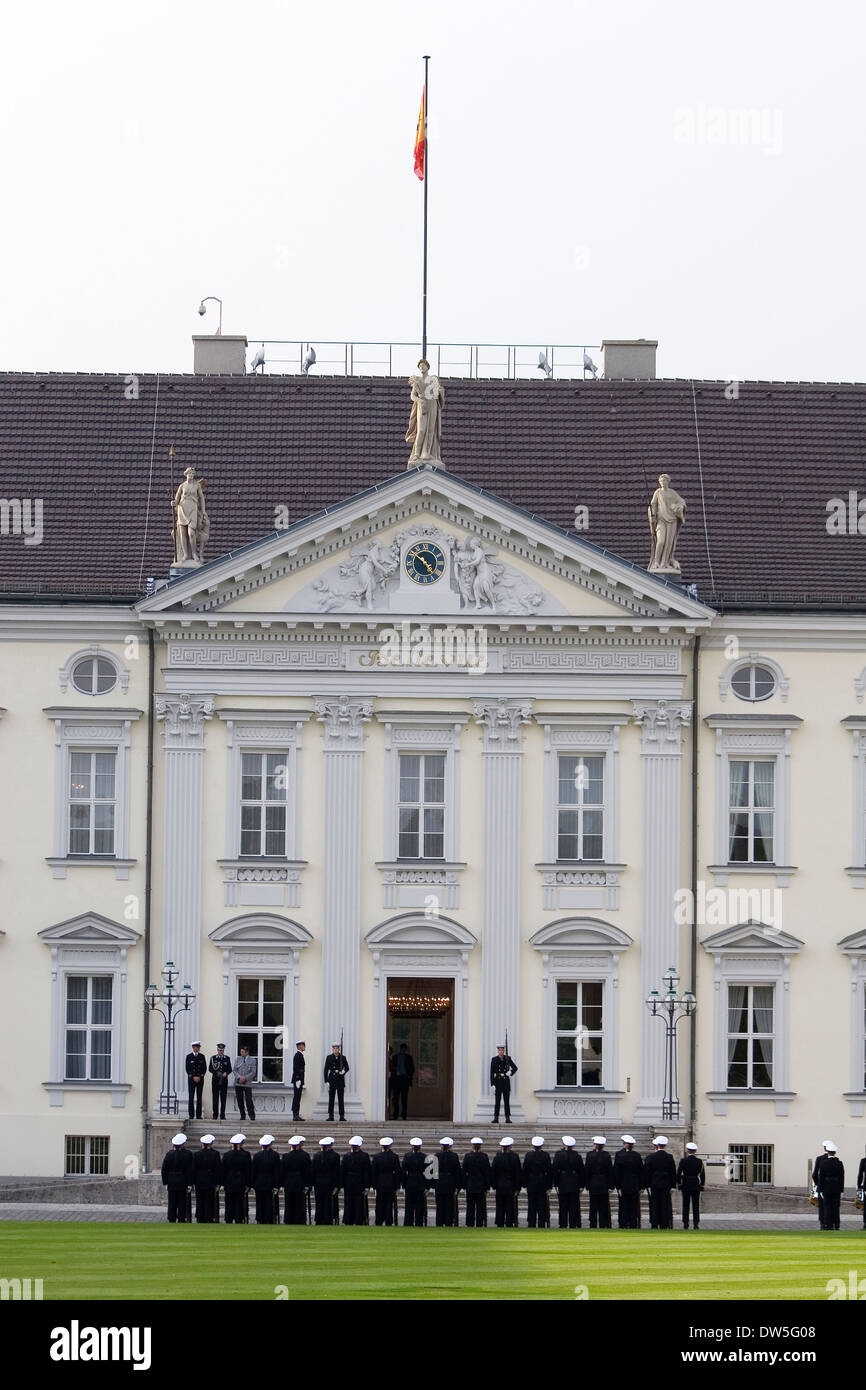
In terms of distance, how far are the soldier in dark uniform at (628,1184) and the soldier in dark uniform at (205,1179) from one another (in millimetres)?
5954

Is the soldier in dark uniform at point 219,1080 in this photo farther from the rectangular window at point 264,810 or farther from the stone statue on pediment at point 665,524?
the stone statue on pediment at point 665,524

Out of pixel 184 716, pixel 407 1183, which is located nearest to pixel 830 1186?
pixel 407 1183

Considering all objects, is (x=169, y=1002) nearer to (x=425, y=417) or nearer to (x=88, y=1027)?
(x=88, y=1027)

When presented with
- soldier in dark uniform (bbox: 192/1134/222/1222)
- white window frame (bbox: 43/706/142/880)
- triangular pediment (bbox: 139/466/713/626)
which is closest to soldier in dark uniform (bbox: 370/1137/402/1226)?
soldier in dark uniform (bbox: 192/1134/222/1222)

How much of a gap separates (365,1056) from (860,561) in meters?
12.9

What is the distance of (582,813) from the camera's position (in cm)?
5028

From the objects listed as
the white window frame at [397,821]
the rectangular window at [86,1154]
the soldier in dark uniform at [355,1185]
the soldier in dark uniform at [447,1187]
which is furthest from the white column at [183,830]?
the soldier in dark uniform at [447,1187]

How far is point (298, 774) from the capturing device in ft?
164

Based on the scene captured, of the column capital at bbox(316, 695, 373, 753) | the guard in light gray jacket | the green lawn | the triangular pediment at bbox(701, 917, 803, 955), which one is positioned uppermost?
the column capital at bbox(316, 695, 373, 753)

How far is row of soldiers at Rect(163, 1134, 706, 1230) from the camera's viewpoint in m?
41.2

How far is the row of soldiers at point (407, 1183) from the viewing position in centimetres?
4125

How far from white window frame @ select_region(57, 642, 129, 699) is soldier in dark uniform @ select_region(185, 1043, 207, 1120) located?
6.75m

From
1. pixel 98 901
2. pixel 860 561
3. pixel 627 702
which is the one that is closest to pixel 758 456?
pixel 860 561

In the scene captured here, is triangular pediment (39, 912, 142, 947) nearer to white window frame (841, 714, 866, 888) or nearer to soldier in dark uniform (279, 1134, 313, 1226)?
soldier in dark uniform (279, 1134, 313, 1226)
